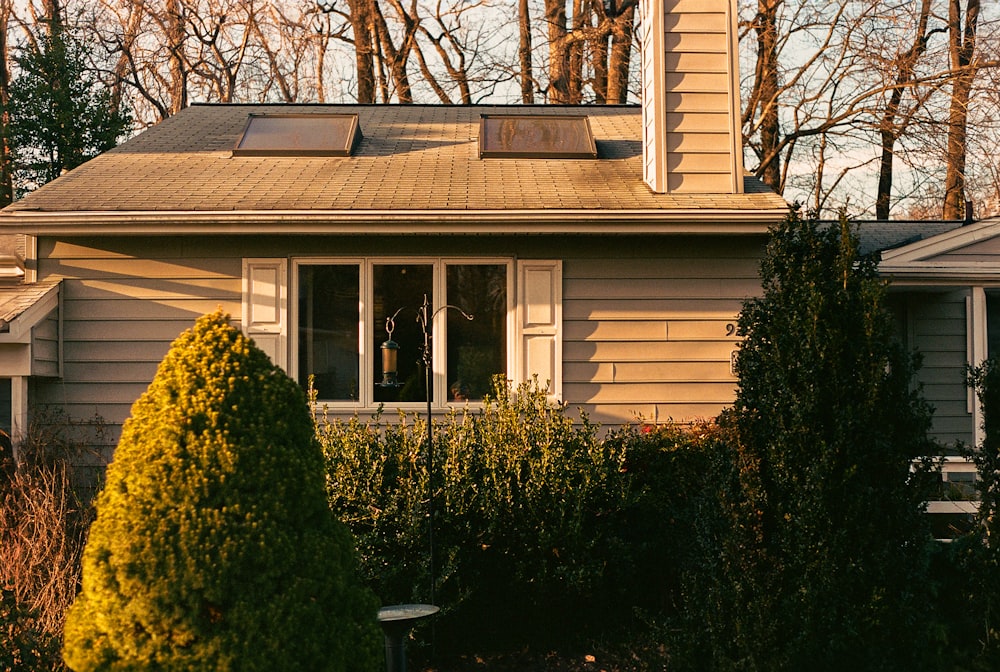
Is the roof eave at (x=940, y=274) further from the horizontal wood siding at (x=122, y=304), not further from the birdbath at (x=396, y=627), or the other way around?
the birdbath at (x=396, y=627)

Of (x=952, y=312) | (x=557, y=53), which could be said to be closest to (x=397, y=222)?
(x=952, y=312)

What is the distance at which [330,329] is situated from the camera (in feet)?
27.8

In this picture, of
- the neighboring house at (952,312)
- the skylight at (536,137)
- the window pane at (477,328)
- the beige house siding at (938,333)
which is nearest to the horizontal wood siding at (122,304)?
the window pane at (477,328)

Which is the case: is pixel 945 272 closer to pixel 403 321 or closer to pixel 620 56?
pixel 403 321

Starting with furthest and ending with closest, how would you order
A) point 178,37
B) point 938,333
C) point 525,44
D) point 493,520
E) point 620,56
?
point 525,44 < point 178,37 < point 620,56 < point 938,333 < point 493,520

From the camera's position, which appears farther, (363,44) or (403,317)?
(363,44)

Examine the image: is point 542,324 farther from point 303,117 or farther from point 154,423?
point 154,423

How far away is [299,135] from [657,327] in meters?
4.31

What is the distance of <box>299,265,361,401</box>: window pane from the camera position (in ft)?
27.8

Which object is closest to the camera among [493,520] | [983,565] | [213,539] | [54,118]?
[213,539]

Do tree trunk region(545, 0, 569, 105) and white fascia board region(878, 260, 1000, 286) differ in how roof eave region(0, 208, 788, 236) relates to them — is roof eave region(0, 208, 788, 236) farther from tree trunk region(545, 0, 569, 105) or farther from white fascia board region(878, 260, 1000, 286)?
tree trunk region(545, 0, 569, 105)

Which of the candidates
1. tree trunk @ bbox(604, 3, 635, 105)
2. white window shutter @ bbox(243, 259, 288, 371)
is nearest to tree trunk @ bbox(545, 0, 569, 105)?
tree trunk @ bbox(604, 3, 635, 105)

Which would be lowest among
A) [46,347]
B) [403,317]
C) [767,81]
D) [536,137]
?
[46,347]

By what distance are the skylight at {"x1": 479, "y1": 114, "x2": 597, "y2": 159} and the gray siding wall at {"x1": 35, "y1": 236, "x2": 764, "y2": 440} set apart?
1.58 meters
